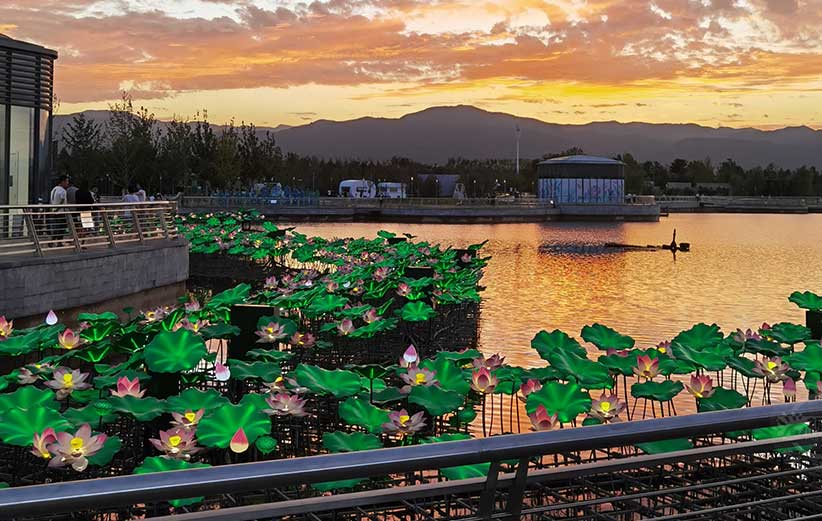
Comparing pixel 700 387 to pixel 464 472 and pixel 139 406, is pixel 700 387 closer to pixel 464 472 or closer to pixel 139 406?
pixel 464 472

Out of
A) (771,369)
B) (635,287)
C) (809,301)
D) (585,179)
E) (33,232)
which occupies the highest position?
(585,179)

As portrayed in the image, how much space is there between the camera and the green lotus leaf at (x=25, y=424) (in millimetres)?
4082

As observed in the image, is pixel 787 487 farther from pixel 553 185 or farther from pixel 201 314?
pixel 553 185

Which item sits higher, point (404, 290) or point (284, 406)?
point (404, 290)

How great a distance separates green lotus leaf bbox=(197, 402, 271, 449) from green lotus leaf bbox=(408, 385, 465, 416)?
869mm

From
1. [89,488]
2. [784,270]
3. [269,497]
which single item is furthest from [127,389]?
[784,270]

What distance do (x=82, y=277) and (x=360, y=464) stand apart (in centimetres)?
1270

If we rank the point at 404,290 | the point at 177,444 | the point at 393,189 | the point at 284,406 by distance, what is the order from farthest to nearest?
the point at 393,189 → the point at 404,290 → the point at 284,406 → the point at 177,444

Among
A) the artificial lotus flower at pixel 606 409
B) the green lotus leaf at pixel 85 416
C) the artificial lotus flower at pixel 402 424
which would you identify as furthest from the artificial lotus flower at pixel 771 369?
the green lotus leaf at pixel 85 416

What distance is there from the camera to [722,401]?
5.29 meters

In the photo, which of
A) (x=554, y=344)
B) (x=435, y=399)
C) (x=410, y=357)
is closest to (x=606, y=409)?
(x=435, y=399)

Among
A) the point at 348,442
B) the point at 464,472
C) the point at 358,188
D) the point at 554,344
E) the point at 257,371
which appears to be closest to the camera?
the point at 464,472

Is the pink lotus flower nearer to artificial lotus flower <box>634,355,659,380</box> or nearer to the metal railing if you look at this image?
artificial lotus flower <box>634,355,659,380</box>

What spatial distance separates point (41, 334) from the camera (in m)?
6.91
